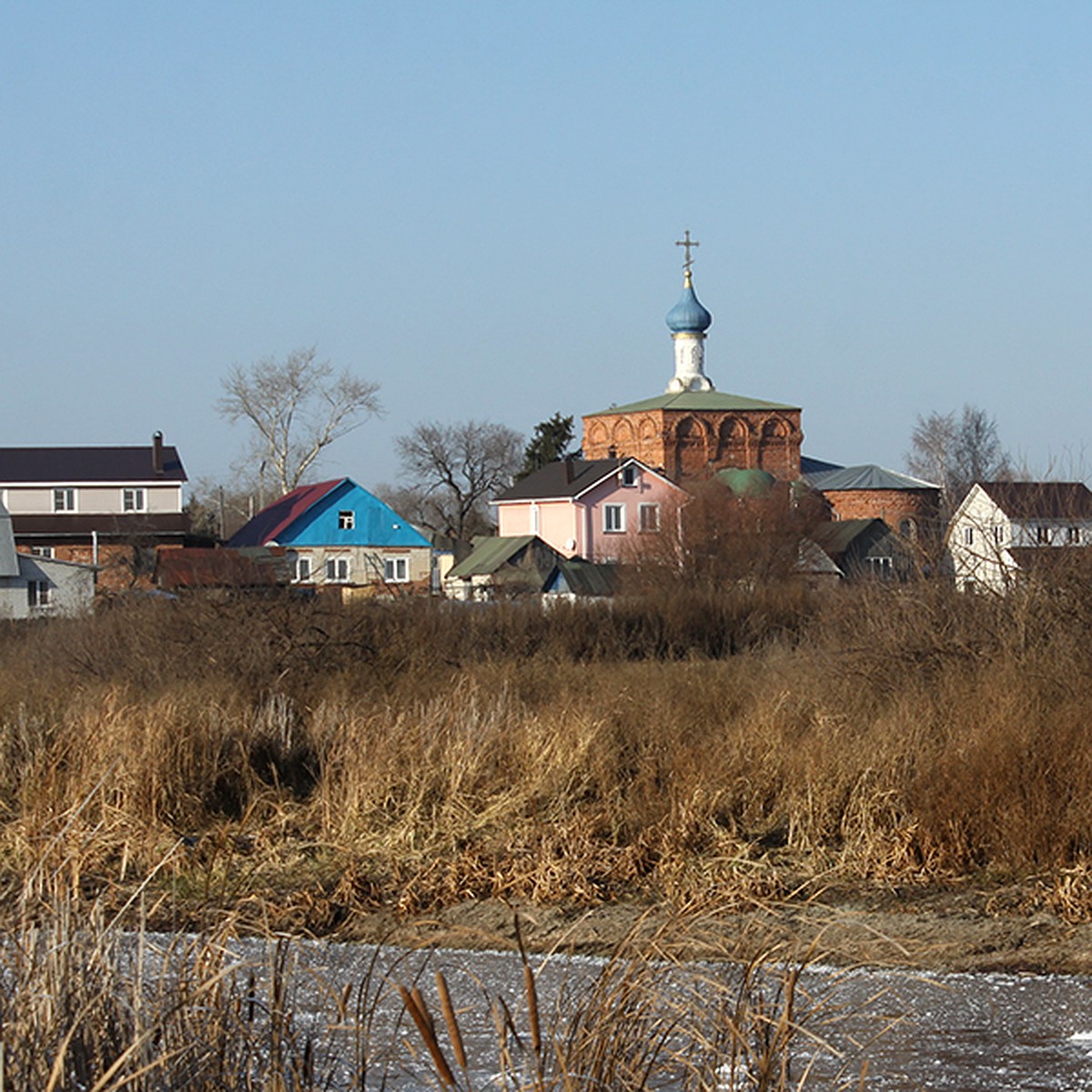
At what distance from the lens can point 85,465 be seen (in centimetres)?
6656

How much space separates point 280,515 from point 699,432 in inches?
998

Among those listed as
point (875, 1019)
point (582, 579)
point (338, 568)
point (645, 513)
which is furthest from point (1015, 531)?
point (645, 513)

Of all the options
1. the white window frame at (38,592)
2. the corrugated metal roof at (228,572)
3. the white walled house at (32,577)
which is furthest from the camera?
the white window frame at (38,592)

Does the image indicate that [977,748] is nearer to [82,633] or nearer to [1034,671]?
[1034,671]

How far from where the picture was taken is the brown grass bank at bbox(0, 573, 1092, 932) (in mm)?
11016

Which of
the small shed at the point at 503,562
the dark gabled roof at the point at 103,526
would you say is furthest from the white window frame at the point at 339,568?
the dark gabled roof at the point at 103,526

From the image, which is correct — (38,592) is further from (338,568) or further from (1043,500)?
(1043,500)

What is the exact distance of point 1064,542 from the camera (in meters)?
17.3

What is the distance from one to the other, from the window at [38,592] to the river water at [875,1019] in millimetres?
43443

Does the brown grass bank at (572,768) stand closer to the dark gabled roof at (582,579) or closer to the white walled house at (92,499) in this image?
the dark gabled roof at (582,579)

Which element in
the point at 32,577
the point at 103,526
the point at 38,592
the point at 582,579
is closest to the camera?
the point at 582,579

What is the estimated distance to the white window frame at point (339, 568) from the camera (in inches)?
2517

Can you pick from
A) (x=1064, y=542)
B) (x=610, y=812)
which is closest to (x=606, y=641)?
(x=1064, y=542)

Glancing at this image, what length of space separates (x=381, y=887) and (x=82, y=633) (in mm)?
10975
